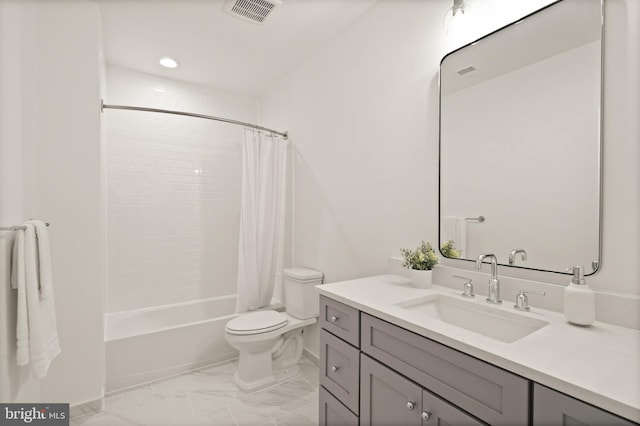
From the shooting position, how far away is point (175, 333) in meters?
2.42

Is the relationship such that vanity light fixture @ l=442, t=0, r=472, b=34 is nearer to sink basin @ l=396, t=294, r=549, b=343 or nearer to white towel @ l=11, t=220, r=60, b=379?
sink basin @ l=396, t=294, r=549, b=343

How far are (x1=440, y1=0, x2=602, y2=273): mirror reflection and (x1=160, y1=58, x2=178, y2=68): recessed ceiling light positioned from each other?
7.74 ft

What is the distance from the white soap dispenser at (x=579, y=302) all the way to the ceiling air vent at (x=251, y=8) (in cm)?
218

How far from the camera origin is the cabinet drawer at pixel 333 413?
137 cm

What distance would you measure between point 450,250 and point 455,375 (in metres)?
0.76

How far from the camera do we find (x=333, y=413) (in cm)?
148

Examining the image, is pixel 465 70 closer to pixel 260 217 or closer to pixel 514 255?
pixel 514 255

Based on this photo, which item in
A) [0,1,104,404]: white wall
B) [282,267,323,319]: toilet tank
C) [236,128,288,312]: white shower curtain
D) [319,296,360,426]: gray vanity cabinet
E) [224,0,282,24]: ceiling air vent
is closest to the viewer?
[319,296,360,426]: gray vanity cabinet

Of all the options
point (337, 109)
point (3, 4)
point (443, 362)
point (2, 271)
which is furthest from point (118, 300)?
point (443, 362)

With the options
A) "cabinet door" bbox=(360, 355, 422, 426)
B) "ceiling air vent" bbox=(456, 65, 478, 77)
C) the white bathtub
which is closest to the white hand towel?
the white bathtub

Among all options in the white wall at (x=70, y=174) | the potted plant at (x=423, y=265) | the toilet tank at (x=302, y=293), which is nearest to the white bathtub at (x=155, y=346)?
the white wall at (x=70, y=174)

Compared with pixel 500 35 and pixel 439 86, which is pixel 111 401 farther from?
pixel 500 35

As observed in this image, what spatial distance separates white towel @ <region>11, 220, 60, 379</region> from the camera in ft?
4.12

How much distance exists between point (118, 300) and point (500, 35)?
345cm
